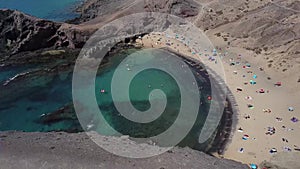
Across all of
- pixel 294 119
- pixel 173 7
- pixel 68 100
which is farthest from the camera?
pixel 173 7

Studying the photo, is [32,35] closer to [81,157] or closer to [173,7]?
[173,7]

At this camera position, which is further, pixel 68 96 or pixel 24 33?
pixel 24 33

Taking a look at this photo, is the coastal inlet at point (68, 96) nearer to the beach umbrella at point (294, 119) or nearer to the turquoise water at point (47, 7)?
the beach umbrella at point (294, 119)

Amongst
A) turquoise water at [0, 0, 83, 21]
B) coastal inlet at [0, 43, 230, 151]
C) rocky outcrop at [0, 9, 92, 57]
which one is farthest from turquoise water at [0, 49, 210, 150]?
turquoise water at [0, 0, 83, 21]

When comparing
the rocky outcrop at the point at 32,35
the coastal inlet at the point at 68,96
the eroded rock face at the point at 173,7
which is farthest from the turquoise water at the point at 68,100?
the eroded rock face at the point at 173,7

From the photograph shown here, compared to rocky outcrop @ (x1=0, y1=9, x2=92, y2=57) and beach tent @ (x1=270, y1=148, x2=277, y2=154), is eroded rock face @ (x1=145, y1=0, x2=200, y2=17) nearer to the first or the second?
rocky outcrop @ (x1=0, y1=9, x2=92, y2=57)

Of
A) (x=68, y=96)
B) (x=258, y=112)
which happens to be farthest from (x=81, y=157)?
(x=258, y=112)

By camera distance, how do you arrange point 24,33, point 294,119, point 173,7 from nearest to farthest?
point 294,119 < point 24,33 < point 173,7
